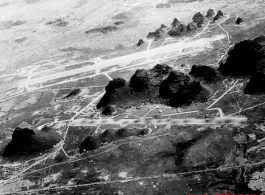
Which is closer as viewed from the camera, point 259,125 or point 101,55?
point 259,125

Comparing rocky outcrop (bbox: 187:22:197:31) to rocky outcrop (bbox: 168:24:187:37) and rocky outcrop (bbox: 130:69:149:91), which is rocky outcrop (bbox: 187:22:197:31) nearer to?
rocky outcrop (bbox: 168:24:187:37)

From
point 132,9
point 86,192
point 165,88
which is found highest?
point 132,9

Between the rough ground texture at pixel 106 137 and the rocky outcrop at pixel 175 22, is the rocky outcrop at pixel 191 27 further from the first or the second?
the rough ground texture at pixel 106 137

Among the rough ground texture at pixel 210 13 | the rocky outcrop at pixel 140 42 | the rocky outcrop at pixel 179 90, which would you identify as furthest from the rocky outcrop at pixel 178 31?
the rocky outcrop at pixel 179 90

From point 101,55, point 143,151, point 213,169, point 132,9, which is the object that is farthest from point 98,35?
point 213,169

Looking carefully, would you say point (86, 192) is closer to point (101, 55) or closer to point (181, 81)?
point (181, 81)
